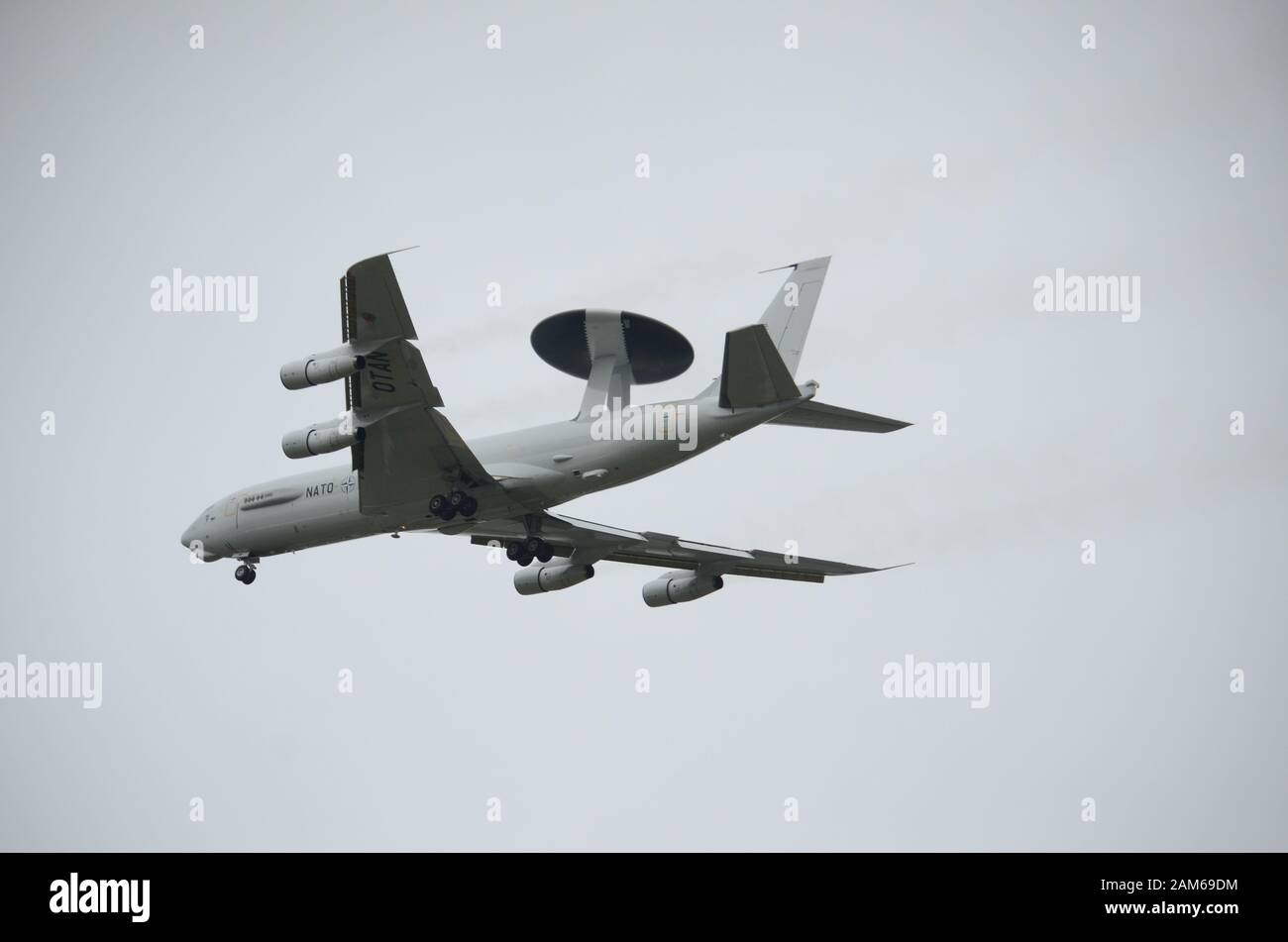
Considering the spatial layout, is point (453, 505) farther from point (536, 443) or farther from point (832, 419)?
point (832, 419)

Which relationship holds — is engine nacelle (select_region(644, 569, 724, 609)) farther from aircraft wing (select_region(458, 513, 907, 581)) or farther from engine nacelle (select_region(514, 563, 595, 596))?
engine nacelle (select_region(514, 563, 595, 596))

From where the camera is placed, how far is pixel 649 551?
3753cm

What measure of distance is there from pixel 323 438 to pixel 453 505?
304 centimetres

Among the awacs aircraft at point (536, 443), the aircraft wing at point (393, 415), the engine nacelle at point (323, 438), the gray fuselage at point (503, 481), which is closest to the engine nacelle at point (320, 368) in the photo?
the awacs aircraft at point (536, 443)

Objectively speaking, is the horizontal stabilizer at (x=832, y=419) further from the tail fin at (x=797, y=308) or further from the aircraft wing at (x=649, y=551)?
the aircraft wing at (x=649, y=551)

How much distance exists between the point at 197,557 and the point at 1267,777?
1166 inches

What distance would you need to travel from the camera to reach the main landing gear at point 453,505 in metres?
33.1

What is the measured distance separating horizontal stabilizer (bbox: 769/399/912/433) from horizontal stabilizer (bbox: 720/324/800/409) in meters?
0.60

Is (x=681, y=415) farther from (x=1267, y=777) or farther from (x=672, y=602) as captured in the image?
(x=1267, y=777)

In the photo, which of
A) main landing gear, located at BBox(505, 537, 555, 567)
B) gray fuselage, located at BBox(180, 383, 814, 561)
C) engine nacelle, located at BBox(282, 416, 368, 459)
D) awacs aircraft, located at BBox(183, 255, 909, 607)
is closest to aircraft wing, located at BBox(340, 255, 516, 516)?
awacs aircraft, located at BBox(183, 255, 909, 607)

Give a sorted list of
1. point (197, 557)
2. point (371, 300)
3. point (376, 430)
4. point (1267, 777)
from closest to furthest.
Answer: point (371, 300) → point (376, 430) → point (197, 557) → point (1267, 777)

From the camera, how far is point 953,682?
127ft
